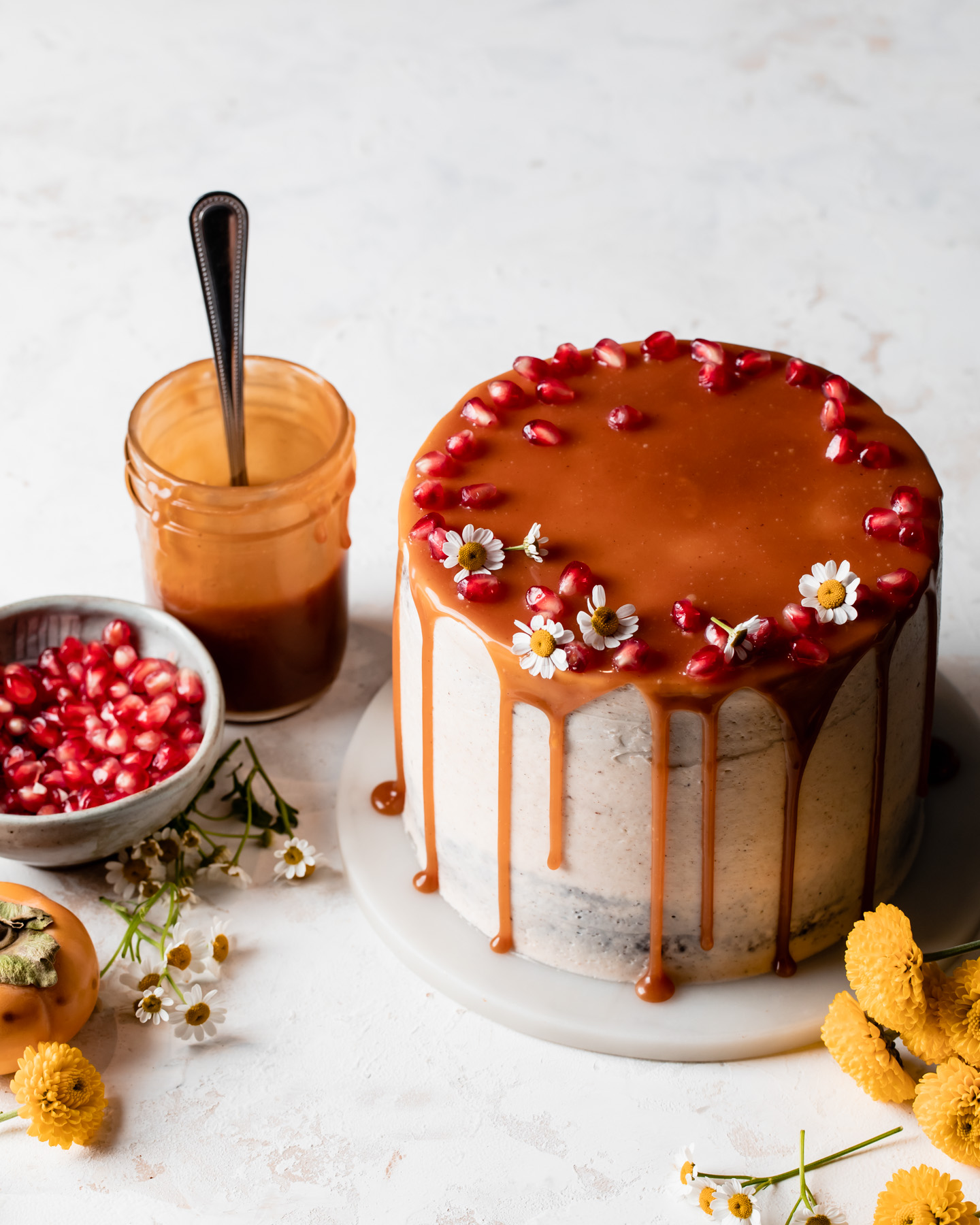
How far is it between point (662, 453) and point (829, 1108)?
89cm

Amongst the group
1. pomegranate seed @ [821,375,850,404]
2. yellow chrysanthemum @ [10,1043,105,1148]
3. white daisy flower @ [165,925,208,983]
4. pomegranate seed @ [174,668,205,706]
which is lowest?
white daisy flower @ [165,925,208,983]

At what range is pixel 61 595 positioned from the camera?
2402 mm

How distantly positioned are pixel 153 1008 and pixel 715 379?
116 centimetres

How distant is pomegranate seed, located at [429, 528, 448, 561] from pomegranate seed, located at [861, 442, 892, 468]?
57 cm

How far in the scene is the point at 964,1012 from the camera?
1.92 meters

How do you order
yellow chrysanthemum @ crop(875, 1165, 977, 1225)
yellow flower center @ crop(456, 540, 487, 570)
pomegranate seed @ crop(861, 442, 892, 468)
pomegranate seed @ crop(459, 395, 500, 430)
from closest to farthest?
1. yellow chrysanthemum @ crop(875, 1165, 977, 1225)
2. yellow flower center @ crop(456, 540, 487, 570)
3. pomegranate seed @ crop(861, 442, 892, 468)
4. pomegranate seed @ crop(459, 395, 500, 430)

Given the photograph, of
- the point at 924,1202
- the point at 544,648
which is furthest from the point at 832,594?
the point at 924,1202

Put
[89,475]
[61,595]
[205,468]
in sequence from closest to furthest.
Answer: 1. [61,595]
2. [205,468]
3. [89,475]

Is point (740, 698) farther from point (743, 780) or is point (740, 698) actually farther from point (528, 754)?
point (528, 754)

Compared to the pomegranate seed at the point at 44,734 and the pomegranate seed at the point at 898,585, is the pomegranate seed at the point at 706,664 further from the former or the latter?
the pomegranate seed at the point at 44,734

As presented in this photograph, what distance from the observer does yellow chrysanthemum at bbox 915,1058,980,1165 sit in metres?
1.87

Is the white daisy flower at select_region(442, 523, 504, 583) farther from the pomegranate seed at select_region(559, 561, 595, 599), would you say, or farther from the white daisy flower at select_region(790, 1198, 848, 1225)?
the white daisy flower at select_region(790, 1198, 848, 1225)

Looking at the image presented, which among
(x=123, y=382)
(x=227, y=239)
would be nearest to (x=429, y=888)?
(x=227, y=239)

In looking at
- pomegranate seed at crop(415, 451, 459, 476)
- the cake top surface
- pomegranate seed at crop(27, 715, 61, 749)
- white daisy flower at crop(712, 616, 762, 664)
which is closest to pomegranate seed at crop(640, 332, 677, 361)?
the cake top surface
